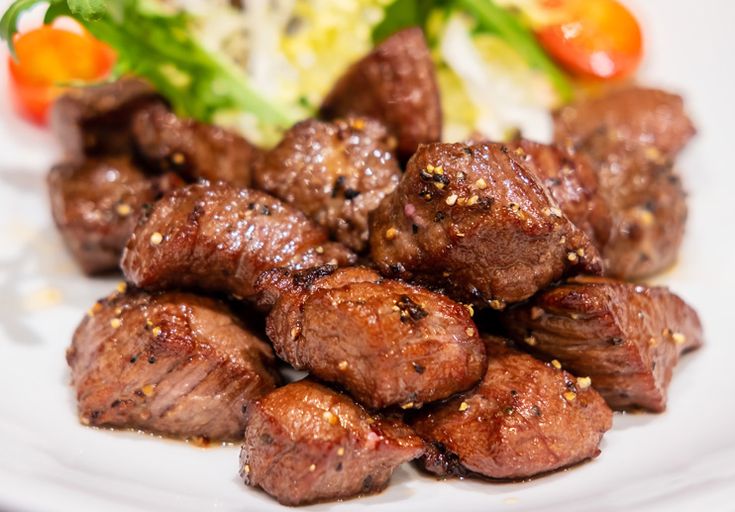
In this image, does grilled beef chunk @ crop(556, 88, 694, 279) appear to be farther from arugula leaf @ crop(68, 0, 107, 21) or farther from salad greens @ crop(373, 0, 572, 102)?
arugula leaf @ crop(68, 0, 107, 21)

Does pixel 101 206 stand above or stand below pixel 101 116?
below

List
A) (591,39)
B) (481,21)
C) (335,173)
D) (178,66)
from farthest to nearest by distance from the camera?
(591,39)
(481,21)
(178,66)
(335,173)

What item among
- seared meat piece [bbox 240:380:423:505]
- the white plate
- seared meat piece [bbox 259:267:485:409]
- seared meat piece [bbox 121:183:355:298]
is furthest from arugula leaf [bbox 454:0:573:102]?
seared meat piece [bbox 240:380:423:505]

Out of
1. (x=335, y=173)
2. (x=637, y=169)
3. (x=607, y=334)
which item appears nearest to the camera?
(x=607, y=334)

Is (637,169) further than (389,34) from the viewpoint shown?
No

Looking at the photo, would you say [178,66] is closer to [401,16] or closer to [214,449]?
[401,16]

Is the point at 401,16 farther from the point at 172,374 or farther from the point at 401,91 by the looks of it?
the point at 172,374

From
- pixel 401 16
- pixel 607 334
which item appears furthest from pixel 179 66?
pixel 607 334

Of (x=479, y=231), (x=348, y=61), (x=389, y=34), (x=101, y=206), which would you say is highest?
(x=479, y=231)
